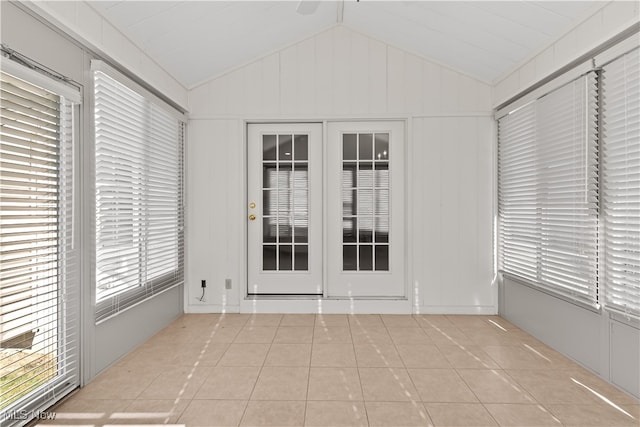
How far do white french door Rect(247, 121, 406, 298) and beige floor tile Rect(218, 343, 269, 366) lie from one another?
106 cm

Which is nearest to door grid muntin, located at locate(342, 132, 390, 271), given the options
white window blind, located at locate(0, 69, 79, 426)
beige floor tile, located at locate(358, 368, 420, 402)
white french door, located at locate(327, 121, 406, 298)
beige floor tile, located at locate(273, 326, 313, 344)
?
white french door, located at locate(327, 121, 406, 298)

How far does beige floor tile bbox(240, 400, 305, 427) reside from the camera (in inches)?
70.9

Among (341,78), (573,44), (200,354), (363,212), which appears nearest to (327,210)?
(363,212)

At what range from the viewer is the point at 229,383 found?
2.21 m

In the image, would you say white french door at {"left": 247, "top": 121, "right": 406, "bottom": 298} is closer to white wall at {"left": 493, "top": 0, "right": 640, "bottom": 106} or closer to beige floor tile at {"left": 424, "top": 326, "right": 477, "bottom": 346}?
beige floor tile at {"left": 424, "top": 326, "right": 477, "bottom": 346}

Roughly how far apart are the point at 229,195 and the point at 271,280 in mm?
1053

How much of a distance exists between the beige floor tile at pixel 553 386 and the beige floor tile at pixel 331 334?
4.17 feet

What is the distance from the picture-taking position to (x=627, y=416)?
6.18ft

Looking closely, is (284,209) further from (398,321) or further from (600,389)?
(600,389)

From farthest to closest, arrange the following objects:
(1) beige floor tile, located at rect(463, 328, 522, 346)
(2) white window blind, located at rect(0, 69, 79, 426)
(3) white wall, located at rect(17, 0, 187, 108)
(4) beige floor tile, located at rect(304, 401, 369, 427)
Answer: (1) beige floor tile, located at rect(463, 328, 522, 346) → (3) white wall, located at rect(17, 0, 187, 108) → (4) beige floor tile, located at rect(304, 401, 369, 427) → (2) white window blind, located at rect(0, 69, 79, 426)

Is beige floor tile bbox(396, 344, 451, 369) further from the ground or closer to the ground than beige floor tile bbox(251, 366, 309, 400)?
closer to the ground

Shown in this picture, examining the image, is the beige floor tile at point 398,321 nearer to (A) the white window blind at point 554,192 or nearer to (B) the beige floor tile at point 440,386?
(B) the beige floor tile at point 440,386

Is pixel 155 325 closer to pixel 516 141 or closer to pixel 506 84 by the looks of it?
pixel 516 141

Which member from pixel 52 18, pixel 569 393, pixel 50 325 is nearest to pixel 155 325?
pixel 50 325
